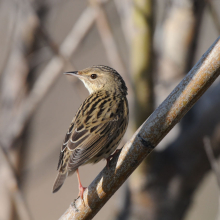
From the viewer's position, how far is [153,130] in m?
2.32

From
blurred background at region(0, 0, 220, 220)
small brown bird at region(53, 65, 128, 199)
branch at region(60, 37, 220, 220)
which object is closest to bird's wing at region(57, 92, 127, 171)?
small brown bird at region(53, 65, 128, 199)

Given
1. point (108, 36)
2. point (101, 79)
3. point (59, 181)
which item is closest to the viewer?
point (59, 181)


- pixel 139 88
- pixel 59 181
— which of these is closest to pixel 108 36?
pixel 139 88

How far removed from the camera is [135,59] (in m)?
4.59

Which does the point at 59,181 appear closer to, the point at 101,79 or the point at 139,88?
the point at 101,79

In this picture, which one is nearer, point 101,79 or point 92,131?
point 92,131

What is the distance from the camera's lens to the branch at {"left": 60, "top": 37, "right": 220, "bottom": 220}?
2178 mm

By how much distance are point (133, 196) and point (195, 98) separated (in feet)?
9.88

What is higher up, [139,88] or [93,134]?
[93,134]

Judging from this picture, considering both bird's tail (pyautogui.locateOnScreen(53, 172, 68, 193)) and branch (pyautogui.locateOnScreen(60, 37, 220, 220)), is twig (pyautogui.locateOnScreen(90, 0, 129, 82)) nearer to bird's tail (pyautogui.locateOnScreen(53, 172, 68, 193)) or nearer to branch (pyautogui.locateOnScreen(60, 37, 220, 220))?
bird's tail (pyautogui.locateOnScreen(53, 172, 68, 193))

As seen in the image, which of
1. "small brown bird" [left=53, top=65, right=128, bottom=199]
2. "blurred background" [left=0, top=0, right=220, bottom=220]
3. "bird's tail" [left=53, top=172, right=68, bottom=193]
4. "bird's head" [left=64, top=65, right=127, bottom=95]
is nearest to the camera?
"bird's tail" [left=53, top=172, right=68, bottom=193]

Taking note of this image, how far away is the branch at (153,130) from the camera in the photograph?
2178 millimetres

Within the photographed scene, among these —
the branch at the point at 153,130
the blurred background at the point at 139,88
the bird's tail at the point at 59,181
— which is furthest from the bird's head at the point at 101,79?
the branch at the point at 153,130

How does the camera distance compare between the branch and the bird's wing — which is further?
the bird's wing
